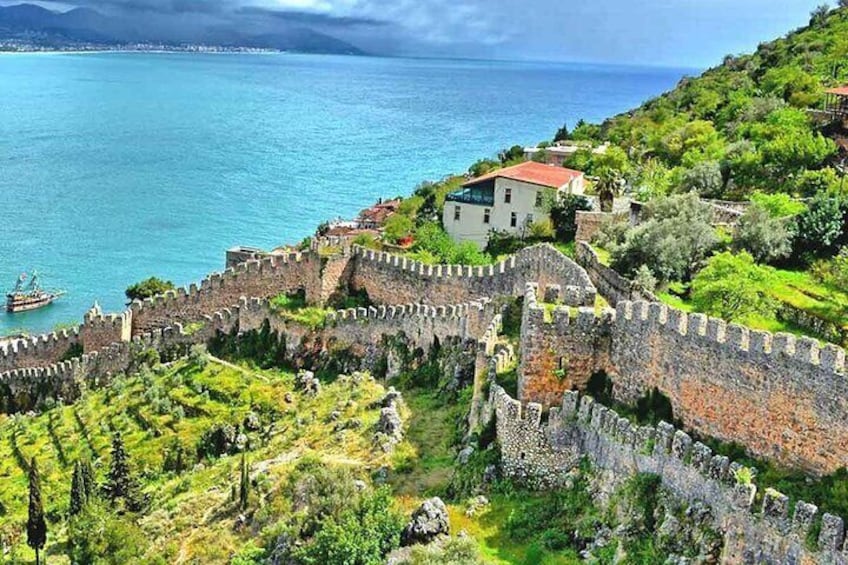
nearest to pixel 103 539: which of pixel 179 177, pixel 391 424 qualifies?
pixel 391 424

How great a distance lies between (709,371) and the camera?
20.3 meters

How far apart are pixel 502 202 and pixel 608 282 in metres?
13.6

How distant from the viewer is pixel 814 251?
3444cm

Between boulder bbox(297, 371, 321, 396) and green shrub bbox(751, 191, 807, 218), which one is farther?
green shrub bbox(751, 191, 807, 218)

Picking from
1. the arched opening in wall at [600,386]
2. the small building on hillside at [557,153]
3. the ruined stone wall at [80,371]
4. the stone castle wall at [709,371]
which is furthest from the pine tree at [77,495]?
the small building on hillside at [557,153]

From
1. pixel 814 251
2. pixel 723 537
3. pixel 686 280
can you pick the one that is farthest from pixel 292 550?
pixel 814 251

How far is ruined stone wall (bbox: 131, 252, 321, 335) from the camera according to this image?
3816 centimetres

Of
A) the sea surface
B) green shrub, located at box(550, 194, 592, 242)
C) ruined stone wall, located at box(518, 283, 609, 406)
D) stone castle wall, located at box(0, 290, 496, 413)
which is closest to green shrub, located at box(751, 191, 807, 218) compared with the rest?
green shrub, located at box(550, 194, 592, 242)

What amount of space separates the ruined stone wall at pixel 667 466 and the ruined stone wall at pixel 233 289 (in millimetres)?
16213

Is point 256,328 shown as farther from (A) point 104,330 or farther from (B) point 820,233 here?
(B) point 820,233

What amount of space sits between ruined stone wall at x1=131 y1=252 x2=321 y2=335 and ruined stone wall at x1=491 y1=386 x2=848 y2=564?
53.2 feet

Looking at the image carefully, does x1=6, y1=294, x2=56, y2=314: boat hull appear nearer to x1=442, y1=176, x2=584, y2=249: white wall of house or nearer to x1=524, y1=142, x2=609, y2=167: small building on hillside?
x1=442, y1=176, x2=584, y2=249: white wall of house

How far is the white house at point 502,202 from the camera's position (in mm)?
44125

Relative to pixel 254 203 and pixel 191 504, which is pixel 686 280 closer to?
pixel 191 504
